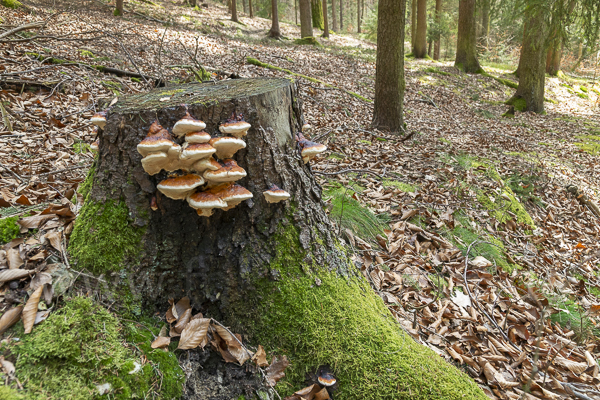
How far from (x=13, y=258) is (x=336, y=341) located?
2.17 meters

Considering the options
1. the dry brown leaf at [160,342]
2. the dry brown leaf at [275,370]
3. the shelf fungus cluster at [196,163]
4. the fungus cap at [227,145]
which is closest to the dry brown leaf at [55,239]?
the shelf fungus cluster at [196,163]

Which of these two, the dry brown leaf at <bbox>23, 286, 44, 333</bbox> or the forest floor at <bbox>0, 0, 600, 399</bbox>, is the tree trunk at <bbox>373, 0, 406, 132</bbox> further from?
the dry brown leaf at <bbox>23, 286, 44, 333</bbox>

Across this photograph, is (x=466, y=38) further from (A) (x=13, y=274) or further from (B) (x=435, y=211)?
(A) (x=13, y=274)

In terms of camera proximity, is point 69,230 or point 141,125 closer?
point 141,125

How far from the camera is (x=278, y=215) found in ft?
7.86

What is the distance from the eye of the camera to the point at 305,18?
69.5 feet

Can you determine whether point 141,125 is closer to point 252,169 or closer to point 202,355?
point 252,169

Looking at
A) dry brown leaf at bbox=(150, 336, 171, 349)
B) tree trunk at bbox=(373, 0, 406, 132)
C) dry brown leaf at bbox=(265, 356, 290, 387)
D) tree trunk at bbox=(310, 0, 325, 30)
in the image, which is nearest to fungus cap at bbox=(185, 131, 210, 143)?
dry brown leaf at bbox=(150, 336, 171, 349)

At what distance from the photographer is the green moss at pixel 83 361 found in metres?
1.63

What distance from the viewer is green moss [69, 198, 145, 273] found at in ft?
7.14

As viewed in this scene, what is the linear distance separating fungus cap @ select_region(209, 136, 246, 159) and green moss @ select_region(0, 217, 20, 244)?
1583 mm

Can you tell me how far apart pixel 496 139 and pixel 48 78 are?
1092cm

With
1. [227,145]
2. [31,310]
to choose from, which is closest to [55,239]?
[31,310]

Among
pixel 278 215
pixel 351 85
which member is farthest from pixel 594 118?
pixel 278 215
